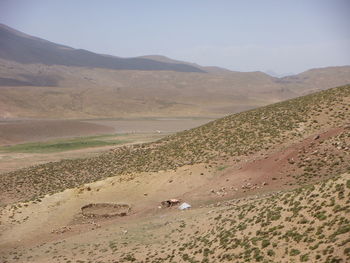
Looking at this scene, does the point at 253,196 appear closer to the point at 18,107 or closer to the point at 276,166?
the point at 276,166

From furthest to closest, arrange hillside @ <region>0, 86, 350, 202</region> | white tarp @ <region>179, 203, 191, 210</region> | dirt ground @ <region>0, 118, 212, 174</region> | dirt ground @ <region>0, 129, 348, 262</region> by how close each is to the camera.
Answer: dirt ground @ <region>0, 118, 212, 174</region> < hillside @ <region>0, 86, 350, 202</region> < white tarp @ <region>179, 203, 191, 210</region> < dirt ground @ <region>0, 129, 348, 262</region>

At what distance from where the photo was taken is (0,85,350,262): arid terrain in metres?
16.6

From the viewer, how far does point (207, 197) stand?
2866 cm

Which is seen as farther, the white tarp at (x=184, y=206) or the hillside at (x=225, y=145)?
the hillside at (x=225, y=145)

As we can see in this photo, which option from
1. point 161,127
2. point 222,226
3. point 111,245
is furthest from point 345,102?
point 161,127

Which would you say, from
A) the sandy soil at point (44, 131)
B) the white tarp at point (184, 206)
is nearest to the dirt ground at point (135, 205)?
the white tarp at point (184, 206)

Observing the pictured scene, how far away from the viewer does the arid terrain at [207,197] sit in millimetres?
16641

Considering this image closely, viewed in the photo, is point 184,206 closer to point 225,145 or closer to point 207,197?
point 207,197

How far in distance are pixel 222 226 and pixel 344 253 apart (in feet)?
26.9

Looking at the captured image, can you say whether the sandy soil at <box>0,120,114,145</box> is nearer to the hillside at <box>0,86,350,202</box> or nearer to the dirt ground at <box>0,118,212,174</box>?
the dirt ground at <box>0,118,212,174</box>

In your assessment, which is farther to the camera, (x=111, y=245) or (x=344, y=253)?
(x=111, y=245)

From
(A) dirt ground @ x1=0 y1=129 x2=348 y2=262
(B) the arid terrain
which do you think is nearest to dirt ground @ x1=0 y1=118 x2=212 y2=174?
(B) the arid terrain

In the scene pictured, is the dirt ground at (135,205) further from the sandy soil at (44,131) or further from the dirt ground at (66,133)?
the sandy soil at (44,131)

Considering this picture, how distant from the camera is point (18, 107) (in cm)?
12625
